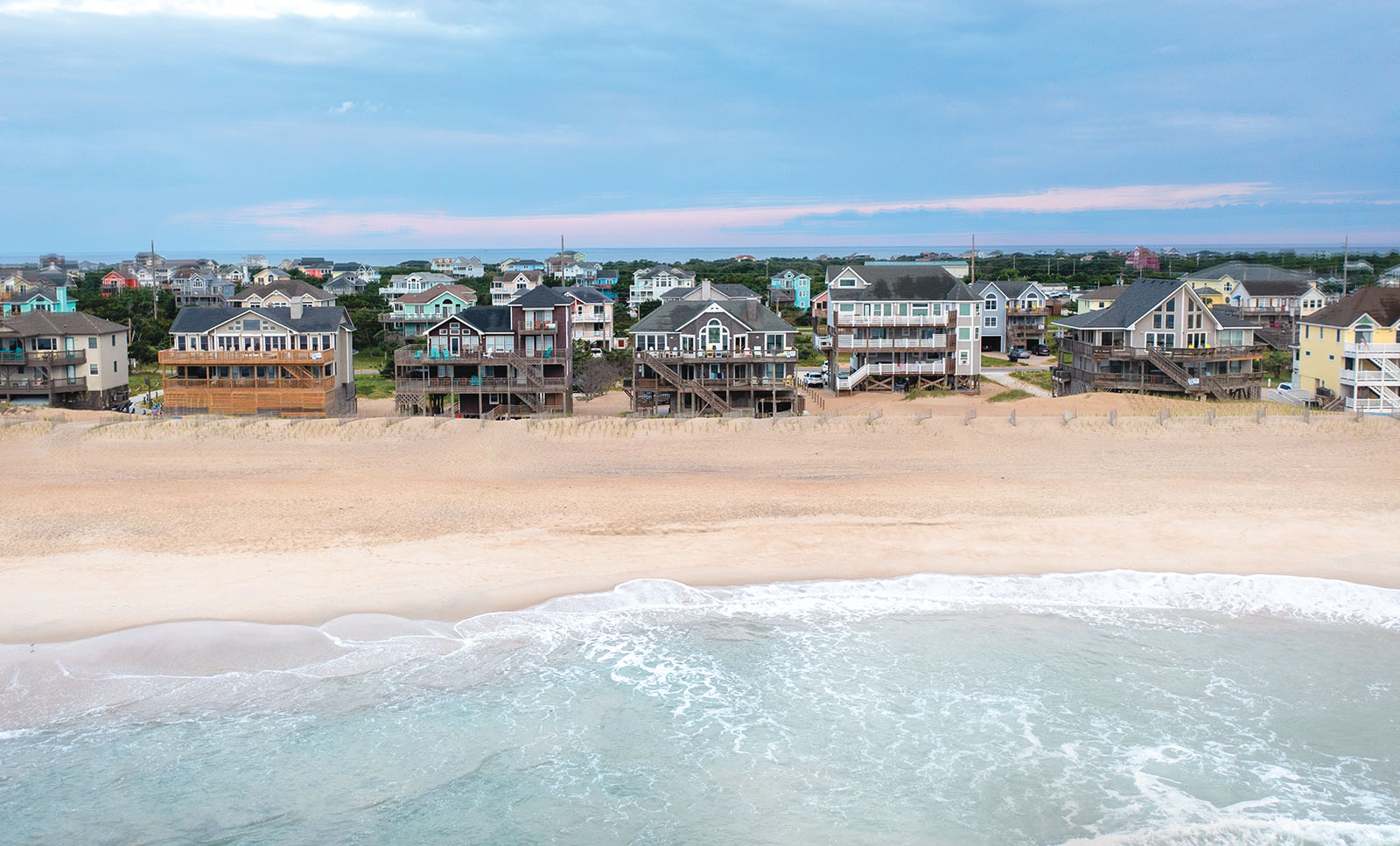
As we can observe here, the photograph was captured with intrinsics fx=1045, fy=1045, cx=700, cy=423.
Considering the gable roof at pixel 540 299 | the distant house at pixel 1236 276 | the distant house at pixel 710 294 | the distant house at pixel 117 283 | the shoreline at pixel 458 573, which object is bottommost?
the shoreline at pixel 458 573


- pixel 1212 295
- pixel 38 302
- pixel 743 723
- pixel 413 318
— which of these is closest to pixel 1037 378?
pixel 1212 295

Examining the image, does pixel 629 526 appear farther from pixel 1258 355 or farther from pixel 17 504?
pixel 1258 355

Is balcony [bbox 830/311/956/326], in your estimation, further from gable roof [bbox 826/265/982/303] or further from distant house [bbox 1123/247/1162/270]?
distant house [bbox 1123/247/1162/270]

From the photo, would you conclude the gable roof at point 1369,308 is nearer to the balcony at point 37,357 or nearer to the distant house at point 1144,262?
the balcony at point 37,357

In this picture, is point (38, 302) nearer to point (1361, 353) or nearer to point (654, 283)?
point (654, 283)

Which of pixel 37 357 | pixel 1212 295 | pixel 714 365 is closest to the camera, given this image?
pixel 714 365

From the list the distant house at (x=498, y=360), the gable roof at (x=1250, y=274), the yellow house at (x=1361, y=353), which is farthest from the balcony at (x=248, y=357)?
the gable roof at (x=1250, y=274)
